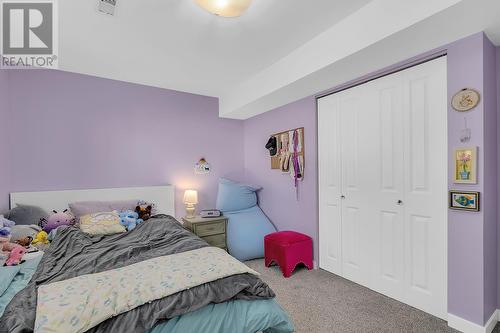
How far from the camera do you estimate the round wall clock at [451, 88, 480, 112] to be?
179 cm

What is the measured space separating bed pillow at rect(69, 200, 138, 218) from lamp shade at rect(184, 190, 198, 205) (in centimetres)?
68

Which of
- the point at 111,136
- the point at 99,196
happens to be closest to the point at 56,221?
the point at 99,196

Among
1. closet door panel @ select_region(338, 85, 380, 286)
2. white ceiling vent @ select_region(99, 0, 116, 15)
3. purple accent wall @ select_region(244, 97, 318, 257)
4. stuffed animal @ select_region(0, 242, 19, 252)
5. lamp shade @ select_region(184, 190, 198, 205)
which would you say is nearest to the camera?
white ceiling vent @ select_region(99, 0, 116, 15)

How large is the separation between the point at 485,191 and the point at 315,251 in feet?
5.95

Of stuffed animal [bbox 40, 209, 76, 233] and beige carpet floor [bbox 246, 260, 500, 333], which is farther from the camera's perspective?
stuffed animal [bbox 40, 209, 76, 233]

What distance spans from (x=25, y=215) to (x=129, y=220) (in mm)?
1090

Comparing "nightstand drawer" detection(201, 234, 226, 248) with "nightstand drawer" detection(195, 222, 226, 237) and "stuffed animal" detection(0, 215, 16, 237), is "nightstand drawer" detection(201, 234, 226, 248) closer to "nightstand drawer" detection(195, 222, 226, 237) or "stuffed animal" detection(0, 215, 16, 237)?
"nightstand drawer" detection(195, 222, 226, 237)

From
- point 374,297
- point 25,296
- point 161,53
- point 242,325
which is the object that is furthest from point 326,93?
point 25,296

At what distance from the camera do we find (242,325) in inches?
54.6

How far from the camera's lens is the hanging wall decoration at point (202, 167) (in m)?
4.05

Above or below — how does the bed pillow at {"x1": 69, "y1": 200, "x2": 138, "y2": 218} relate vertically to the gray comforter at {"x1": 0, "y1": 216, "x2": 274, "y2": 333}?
above

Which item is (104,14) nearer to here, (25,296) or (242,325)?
(25,296)

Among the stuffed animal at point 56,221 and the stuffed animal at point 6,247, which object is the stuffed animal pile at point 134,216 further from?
the stuffed animal at point 6,247

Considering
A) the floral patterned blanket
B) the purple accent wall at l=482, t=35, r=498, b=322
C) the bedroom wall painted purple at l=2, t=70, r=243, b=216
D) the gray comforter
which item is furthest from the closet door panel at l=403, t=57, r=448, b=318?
the bedroom wall painted purple at l=2, t=70, r=243, b=216
